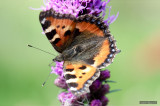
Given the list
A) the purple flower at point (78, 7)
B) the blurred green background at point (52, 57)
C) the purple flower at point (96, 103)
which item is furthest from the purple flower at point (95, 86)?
the blurred green background at point (52, 57)

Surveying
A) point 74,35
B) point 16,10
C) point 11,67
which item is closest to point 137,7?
point 16,10

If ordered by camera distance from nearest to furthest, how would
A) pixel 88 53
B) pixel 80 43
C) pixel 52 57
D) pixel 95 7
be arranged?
pixel 95 7, pixel 88 53, pixel 80 43, pixel 52 57

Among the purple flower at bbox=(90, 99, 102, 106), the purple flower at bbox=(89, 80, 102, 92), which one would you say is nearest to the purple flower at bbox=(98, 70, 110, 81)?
the purple flower at bbox=(89, 80, 102, 92)

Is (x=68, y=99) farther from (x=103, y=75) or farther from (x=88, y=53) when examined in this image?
(x=88, y=53)

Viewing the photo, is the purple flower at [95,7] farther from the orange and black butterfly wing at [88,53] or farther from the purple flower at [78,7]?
the orange and black butterfly wing at [88,53]

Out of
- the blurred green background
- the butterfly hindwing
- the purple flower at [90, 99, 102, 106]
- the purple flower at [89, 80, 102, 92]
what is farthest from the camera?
the blurred green background

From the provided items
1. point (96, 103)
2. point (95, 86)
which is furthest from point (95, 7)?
point (96, 103)

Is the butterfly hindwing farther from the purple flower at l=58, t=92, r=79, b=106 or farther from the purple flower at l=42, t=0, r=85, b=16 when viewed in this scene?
the purple flower at l=42, t=0, r=85, b=16
